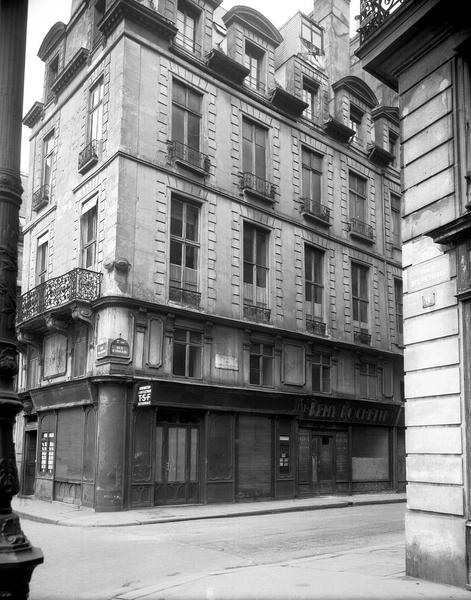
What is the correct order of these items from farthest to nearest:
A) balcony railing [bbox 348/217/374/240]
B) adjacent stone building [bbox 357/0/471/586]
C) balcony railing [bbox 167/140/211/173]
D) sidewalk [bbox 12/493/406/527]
A: balcony railing [bbox 348/217/374/240]
balcony railing [bbox 167/140/211/173]
sidewalk [bbox 12/493/406/527]
adjacent stone building [bbox 357/0/471/586]

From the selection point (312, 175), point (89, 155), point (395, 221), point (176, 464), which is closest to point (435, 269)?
point (176, 464)

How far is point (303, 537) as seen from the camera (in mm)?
14023

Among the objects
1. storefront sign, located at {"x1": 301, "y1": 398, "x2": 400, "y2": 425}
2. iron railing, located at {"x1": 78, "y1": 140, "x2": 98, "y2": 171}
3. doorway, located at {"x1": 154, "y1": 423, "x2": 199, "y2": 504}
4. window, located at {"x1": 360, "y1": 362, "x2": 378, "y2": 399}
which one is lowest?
doorway, located at {"x1": 154, "y1": 423, "x2": 199, "y2": 504}

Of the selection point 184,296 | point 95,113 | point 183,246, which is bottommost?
point 184,296

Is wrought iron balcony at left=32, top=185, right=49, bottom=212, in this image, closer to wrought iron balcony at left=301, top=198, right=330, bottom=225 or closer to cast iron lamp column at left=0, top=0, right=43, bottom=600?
wrought iron balcony at left=301, top=198, right=330, bottom=225

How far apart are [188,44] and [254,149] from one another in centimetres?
446

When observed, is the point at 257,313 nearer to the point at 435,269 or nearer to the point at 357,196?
the point at 357,196

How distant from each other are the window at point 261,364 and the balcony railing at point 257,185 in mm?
5674

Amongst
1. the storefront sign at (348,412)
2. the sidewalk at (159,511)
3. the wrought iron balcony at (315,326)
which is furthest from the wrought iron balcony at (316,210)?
the sidewalk at (159,511)

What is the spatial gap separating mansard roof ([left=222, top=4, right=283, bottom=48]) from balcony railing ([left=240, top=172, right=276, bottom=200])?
238 inches

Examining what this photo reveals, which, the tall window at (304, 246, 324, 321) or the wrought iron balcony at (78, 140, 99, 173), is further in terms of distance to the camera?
the tall window at (304, 246, 324, 321)

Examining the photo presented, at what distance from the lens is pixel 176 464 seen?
69.3ft

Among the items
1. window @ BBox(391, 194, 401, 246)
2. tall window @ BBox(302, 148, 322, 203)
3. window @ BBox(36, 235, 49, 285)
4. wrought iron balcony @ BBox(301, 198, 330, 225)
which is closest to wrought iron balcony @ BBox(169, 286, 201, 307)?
window @ BBox(36, 235, 49, 285)

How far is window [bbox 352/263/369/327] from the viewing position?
96.0ft
